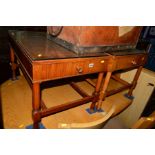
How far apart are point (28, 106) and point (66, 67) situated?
0.66 metres

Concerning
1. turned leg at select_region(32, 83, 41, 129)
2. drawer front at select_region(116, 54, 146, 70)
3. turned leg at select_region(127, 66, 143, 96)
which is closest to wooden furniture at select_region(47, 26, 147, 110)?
drawer front at select_region(116, 54, 146, 70)

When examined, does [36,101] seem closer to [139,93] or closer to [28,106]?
[28,106]

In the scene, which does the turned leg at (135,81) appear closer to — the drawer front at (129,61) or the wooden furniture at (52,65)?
the drawer front at (129,61)

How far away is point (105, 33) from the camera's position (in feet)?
3.41

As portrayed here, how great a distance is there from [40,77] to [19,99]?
690mm

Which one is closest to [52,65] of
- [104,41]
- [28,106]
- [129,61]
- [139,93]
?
[104,41]

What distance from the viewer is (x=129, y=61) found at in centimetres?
124

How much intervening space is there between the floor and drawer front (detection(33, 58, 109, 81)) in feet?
1.56

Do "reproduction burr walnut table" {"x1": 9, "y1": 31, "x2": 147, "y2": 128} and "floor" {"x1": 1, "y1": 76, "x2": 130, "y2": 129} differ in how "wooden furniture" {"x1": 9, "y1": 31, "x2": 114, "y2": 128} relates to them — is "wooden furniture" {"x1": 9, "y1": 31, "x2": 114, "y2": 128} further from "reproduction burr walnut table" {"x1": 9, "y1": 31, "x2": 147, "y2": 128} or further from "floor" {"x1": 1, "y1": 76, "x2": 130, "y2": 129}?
"floor" {"x1": 1, "y1": 76, "x2": 130, "y2": 129}

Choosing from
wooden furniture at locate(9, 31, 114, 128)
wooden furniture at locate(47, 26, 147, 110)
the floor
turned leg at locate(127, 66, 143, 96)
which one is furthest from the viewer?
turned leg at locate(127, 66, 143, 96)

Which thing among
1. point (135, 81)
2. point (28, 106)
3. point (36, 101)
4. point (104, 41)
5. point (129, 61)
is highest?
point (104, 41)

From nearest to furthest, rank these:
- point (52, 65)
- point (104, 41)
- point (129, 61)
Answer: point (52, 65), point (104, 41), point (129, 61)

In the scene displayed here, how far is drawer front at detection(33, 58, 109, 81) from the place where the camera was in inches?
30.5
